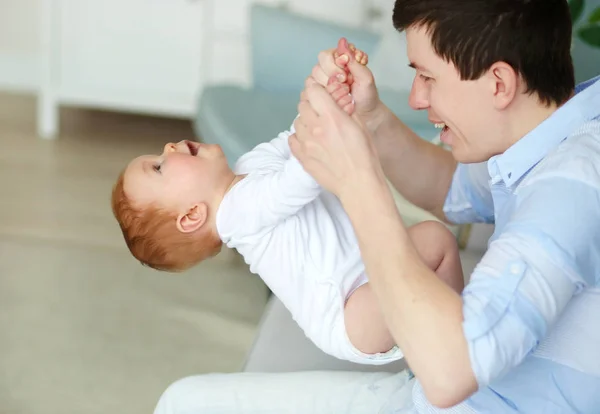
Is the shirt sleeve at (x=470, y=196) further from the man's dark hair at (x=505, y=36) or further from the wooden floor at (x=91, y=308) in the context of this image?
the wooden floor at (x=91, y=308)

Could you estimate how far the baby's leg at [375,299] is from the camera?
1140 millimetres

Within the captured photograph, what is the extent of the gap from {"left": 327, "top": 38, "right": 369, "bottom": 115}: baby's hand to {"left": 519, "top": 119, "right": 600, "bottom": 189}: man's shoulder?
265mm

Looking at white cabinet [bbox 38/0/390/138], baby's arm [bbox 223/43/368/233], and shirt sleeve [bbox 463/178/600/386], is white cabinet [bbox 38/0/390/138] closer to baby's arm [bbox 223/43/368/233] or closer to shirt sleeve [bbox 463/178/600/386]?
baby's arm [bbox 223/43/368/233]

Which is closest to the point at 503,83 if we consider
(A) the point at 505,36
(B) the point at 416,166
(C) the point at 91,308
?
(A) the point at 505,36

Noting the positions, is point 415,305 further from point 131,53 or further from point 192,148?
point 131,53

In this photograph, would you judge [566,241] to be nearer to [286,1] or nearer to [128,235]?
[128,235]

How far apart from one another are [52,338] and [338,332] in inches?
58.9

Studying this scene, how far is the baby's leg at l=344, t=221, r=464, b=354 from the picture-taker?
1.14m

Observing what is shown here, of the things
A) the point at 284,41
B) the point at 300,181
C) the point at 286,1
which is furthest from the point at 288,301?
the point at 286,1

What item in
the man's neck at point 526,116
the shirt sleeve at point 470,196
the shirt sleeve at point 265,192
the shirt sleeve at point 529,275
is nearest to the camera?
the shirt sleeve at point 529,275

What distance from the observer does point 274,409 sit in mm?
1242

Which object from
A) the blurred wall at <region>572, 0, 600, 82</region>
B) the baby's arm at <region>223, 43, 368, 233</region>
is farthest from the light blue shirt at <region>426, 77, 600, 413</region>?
the blurred wall at <region>572, 0, 600, 82</region>

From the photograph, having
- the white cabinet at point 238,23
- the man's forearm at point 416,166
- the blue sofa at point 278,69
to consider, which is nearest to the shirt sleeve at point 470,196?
the man's forearm at point 416,166

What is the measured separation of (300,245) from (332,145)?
0.32m
